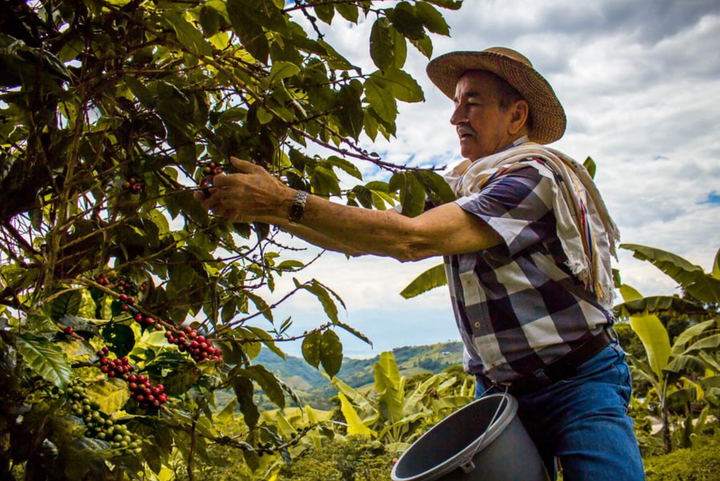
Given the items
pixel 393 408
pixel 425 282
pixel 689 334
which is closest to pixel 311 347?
pixel 425 282

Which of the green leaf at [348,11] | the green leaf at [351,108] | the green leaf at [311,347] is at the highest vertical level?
the green leaf at [348,11]

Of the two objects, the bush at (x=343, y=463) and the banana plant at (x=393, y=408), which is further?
the banana plant at (x=393, y=408)

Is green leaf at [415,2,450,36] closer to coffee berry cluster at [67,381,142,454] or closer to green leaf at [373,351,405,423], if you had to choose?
coffee berry cluster at [67,381,142,454]

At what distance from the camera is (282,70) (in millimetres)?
964

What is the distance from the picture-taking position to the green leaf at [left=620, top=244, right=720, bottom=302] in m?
5.84

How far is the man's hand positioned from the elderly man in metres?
0.06

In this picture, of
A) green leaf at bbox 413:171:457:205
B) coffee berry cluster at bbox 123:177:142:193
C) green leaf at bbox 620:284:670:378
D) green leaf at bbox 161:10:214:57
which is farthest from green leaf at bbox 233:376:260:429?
green leaf at bbox 620:284:670:378

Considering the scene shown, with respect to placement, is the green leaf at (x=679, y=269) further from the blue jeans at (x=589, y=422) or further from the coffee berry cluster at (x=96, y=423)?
the coffee berry cluster at (x=96, y=423)

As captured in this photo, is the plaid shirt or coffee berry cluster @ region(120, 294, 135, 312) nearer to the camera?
coffee berry cluster @ region(120, 294, 135, 312)

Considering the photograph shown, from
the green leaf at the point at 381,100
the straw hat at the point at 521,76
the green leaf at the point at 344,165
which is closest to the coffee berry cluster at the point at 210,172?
the green leaf at the point at 344,165

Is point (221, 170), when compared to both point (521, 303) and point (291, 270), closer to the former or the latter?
point (291, 270)

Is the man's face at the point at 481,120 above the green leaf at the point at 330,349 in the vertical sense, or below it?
above

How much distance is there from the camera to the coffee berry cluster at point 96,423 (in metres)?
1.02

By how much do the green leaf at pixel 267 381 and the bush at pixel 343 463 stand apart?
282 cm
